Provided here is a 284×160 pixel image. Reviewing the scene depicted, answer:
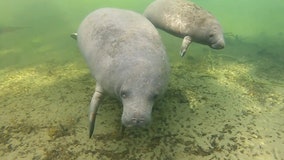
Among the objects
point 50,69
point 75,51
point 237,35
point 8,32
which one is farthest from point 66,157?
point 237,35

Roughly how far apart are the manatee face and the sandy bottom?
608 millimetres

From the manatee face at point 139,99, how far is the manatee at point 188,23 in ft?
10.6

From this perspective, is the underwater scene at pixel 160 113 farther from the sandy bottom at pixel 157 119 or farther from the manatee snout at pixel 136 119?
the manatee snout at pixel 136 119

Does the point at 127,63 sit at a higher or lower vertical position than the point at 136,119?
higher

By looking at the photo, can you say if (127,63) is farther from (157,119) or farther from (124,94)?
(157,119)

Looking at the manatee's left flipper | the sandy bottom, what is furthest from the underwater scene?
the manatee's left flipper

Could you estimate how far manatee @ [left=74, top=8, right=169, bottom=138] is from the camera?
144 inches

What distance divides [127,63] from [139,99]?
0.64 meters

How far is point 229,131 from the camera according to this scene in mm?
4328

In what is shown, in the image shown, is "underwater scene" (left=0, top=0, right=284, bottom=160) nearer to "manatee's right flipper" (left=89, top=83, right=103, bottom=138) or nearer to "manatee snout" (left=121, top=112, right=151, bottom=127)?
"manatee's right flipper" (left=89, top=83, right=103, bottom=138)

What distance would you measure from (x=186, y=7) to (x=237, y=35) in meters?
4.80

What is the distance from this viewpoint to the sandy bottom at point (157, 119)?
3893mm

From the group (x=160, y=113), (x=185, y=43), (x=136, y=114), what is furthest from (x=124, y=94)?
(x=185, y=43)

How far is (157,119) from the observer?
447 cm
